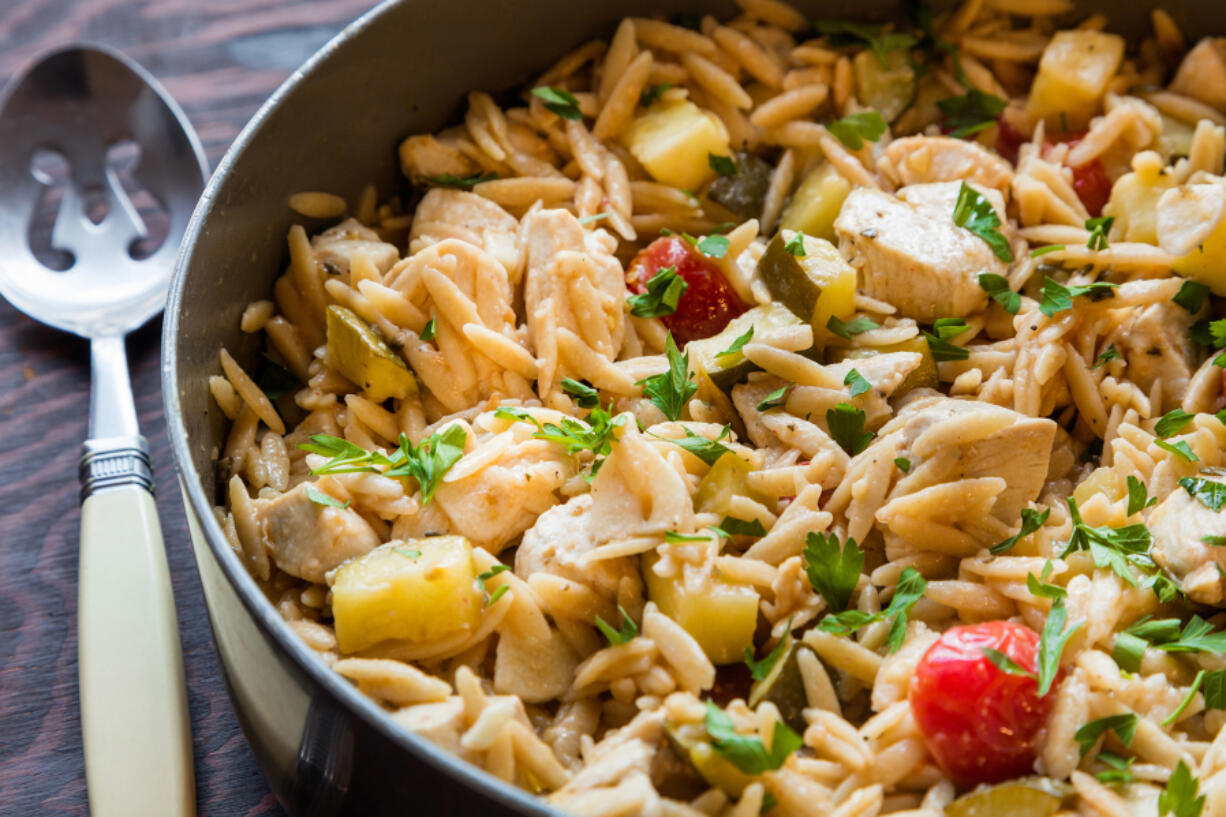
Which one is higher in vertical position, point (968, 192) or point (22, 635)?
point (968, 192)

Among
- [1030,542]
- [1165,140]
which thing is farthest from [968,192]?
[1030,542]

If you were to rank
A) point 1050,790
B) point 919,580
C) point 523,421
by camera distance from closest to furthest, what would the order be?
1. point 1050,790
2. point 919,580
3. point 523,421

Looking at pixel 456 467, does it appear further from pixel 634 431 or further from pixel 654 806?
pixel 654 806

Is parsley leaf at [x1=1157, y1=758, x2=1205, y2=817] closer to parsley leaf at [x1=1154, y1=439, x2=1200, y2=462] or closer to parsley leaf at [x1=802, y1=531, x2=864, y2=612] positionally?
parsley leaf at [x1=802, y1=531, x2=864, y2=612]

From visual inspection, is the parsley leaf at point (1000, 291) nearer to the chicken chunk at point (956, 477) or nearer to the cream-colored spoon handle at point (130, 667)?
the chicken chunk at point (956, 477)

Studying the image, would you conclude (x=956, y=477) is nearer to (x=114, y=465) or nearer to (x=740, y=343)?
(x=740, y=343)

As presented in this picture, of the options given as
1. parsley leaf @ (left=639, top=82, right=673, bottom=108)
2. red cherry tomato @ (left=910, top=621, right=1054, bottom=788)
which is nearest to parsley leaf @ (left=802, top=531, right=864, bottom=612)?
red cherry tomato @ (left=910, top=621, right=1054, bottom=788)

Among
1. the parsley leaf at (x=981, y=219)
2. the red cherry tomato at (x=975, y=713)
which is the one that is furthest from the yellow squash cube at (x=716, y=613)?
the parsley leaf at (x=981, y=219)
